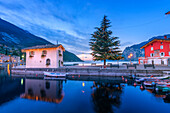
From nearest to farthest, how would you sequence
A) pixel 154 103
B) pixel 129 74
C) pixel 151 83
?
pixel 154 103 < pixel 151 83 < pixel 129 74

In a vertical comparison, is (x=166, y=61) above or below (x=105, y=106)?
above

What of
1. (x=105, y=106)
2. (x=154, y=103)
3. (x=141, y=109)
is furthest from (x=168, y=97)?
(x=105, y=106)

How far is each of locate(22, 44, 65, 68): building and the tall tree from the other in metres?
12.0

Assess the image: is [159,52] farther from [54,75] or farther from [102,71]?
[54,75]

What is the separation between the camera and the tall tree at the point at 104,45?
2708cm

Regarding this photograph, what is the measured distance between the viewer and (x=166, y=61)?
91.4 ft

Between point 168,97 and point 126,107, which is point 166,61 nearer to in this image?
point 168,97

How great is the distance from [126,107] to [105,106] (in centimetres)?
220

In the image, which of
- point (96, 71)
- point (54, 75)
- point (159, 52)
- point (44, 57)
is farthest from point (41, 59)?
point (159, 52)

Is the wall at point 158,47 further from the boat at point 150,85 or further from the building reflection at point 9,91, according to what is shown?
the building reflection at point 9,91

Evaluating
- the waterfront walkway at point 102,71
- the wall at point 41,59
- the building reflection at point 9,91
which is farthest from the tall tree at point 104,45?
the building reflection at point 9,91

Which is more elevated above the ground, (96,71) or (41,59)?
(41,59)

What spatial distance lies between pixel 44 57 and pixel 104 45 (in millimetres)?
19646

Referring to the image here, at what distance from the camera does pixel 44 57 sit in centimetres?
2652
